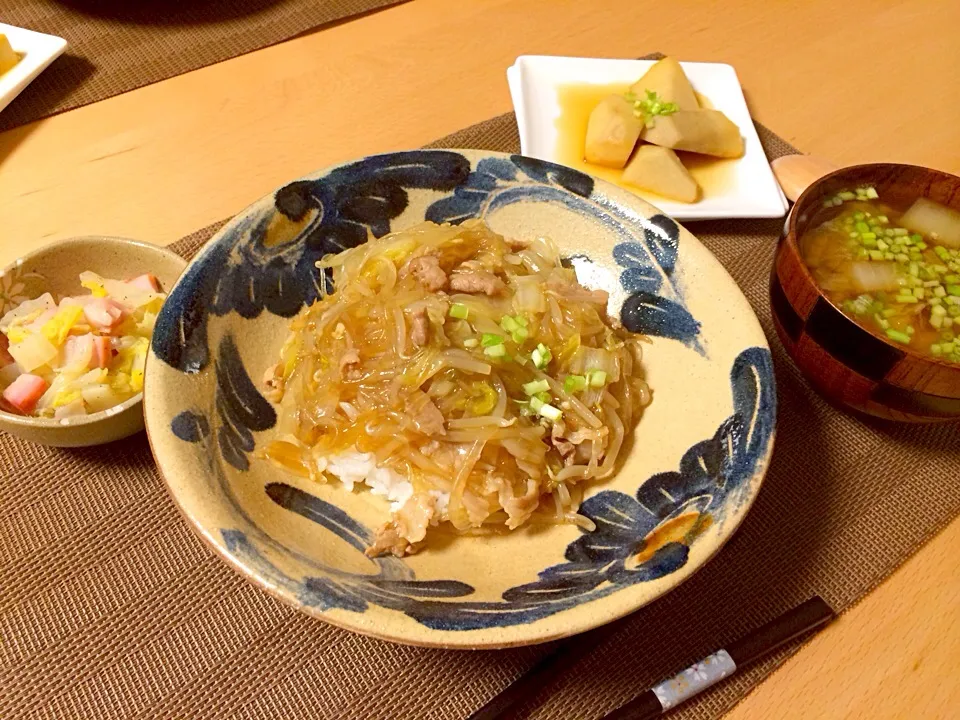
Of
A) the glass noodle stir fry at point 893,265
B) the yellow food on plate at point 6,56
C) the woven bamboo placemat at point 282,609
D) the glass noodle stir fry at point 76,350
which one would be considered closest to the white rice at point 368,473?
the woven bamboo placemat at point 282,609

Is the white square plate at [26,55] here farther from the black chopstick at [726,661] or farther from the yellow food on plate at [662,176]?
the black chopstick at [726,661]

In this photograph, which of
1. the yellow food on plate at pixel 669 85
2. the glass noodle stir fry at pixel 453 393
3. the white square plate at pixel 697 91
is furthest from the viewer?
the yellow food on plate at pixel 669 85

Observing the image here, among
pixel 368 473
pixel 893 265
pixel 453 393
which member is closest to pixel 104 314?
pixel 368 473

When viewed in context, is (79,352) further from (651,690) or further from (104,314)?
(651,690)

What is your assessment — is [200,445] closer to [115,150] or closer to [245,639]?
[245,639]

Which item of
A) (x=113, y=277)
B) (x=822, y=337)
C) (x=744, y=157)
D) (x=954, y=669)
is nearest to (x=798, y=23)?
(x=744, y=157)

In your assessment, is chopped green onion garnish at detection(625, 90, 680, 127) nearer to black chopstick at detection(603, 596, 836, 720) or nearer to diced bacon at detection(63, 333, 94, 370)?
black chopstick at detection(603, 596, 836, 720)

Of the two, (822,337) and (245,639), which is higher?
(822,337)
